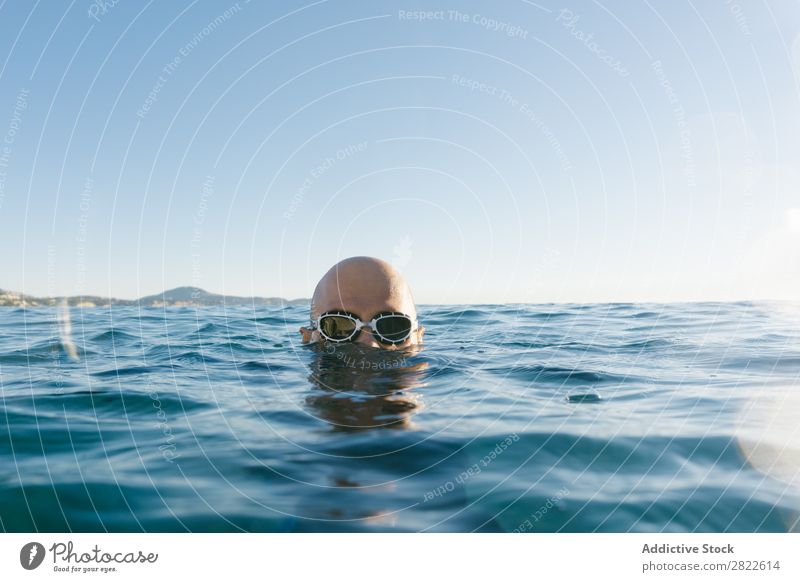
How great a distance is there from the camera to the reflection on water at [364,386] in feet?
15.1

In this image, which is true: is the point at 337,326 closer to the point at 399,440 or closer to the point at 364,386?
the point at 364,386

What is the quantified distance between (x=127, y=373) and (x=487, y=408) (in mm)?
4820

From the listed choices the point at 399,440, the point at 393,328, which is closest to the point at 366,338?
the point at 393,328

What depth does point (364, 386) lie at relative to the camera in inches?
219

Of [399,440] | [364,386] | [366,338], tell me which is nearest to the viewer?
[399,440]

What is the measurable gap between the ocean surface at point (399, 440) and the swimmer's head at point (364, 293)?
45 cm

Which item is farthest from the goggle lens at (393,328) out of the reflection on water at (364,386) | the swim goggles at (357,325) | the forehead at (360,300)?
the reflection on water at (364,386)

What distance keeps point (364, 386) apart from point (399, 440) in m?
1.53

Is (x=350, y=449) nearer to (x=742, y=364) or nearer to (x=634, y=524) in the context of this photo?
(x=634, y=524)

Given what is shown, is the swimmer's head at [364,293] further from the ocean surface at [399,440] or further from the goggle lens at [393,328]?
the ocean surface at [399,440]

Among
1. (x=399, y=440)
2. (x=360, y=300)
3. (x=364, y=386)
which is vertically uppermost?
(x=360, y=300)

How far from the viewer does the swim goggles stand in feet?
21.6

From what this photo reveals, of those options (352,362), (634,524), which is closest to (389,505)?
(634,524)

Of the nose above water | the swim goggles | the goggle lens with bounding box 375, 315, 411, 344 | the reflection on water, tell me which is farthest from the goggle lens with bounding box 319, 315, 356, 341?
the goggle lens with bounding box 375, 315, 411, 344
